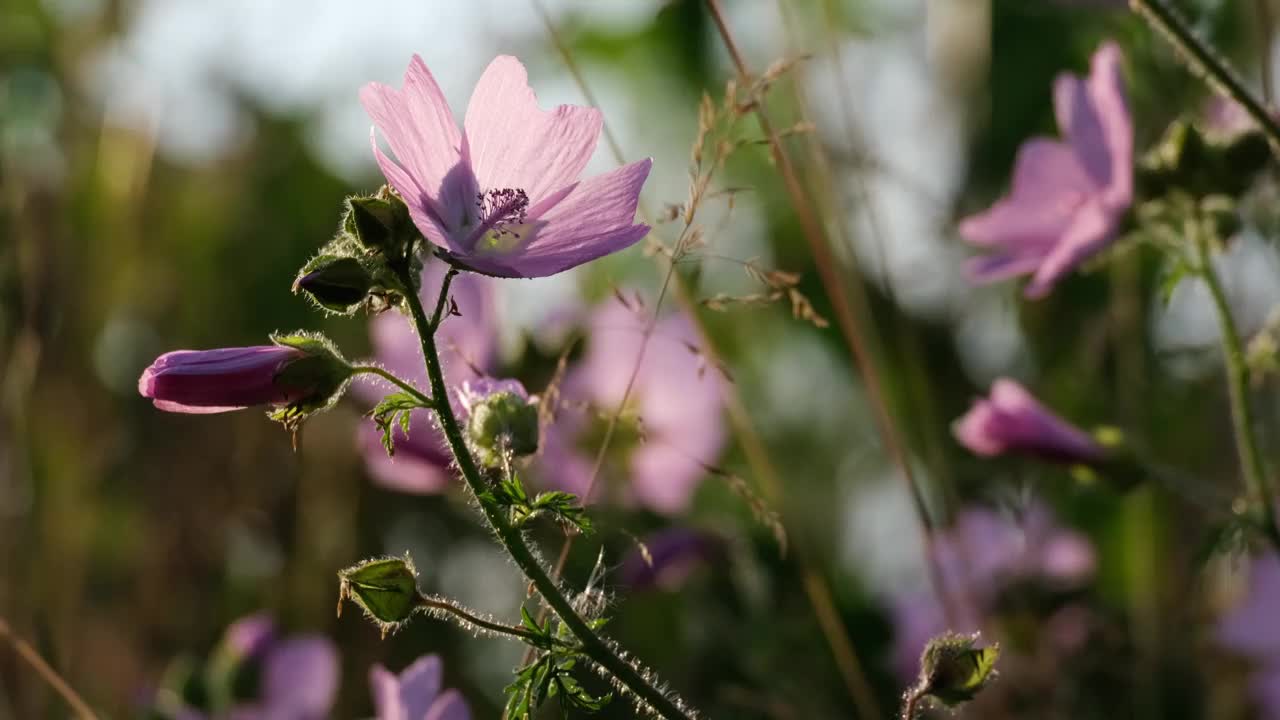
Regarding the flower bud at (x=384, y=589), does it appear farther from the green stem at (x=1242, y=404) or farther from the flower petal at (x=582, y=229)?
the green stem at (x=1242, y=404)

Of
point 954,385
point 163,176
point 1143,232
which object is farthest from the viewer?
point 163,176

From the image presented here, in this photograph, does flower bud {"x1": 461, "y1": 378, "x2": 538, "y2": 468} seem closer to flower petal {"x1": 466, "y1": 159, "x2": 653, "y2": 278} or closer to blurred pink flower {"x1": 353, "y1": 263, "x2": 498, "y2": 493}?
flower petal {"x1": 466, "y1": 159, "x2": 653, "y2": 278}

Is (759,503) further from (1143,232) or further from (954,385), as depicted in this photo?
(954,385)

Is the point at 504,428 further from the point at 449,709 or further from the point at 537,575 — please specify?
the point at 449,709

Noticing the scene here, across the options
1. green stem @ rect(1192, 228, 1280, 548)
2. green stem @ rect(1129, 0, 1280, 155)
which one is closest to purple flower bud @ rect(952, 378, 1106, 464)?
green stem @ rect(1192, 228, 1280, 548)

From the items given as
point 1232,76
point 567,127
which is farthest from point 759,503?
point 1232,76

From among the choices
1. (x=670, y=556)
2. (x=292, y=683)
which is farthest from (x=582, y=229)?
(x=292, y=683)
